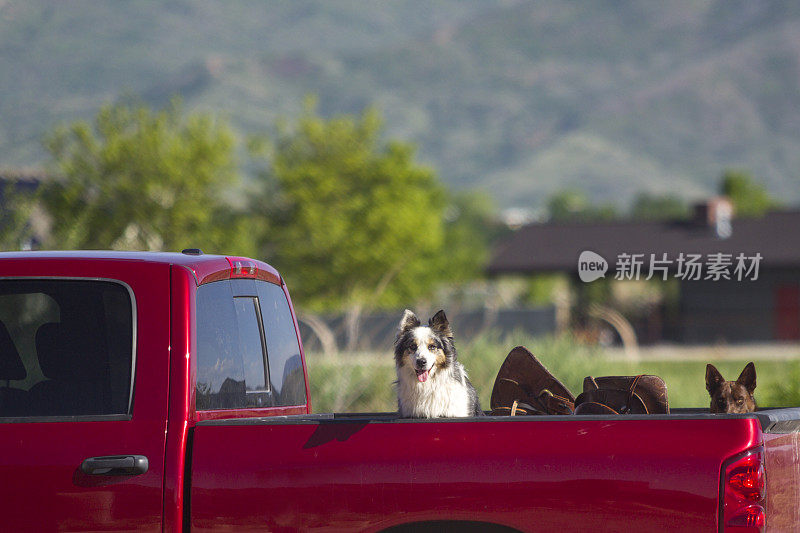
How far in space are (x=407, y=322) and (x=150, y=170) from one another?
33737 mm

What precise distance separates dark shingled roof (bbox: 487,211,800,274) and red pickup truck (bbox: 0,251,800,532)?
4586 cm

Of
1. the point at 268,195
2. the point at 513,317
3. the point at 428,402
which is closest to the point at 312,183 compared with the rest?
the point at 268,195

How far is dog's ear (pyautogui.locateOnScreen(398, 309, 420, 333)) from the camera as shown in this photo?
5.12m

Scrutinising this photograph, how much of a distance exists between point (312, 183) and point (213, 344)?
138 feet

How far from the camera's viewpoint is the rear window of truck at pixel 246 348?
432cm

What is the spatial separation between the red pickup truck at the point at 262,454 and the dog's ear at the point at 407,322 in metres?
1.07

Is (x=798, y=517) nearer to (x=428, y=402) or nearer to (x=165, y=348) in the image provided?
(x=428, y=402)

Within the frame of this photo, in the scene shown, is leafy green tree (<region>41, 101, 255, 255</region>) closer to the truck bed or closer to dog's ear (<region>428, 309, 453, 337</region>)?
dog's ear (<region>428, 309, 453, 337</region>)

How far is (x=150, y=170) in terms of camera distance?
123 ft

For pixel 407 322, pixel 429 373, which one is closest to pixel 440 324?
pixel 407 322

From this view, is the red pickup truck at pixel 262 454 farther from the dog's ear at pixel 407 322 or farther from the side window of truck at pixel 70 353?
the dog's ear at pixel 407 322

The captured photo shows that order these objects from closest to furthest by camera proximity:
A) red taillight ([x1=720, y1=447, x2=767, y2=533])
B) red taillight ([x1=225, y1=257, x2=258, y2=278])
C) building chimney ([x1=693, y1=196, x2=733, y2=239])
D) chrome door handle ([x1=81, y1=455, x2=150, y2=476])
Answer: red taillight ([x1=720, y1=447, x2=767, y2=533]) → chrome door handle ([x1=81, y1=455, x2=150, y2=476]) → red taillight ([x1=225, y1=257, x2=258, y2=278]) → building chimney ([x1=693, y1=196, x2=733, y2=239])

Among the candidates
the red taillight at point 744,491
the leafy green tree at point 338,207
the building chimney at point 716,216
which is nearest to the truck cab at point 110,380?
the red taillight at point 744,491

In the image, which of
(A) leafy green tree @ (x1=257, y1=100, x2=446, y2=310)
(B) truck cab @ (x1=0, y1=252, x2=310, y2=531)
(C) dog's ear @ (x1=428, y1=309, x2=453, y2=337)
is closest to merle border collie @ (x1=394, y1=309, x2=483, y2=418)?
(C) dog's ear @ (x1=428, y1=309, x2=453, y2=337)
